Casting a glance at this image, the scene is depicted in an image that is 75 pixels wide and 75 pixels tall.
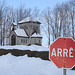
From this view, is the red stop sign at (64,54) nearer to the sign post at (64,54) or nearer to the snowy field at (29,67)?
the sign post at (64,54)

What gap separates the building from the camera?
41.0 m

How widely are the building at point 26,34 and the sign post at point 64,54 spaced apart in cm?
3788

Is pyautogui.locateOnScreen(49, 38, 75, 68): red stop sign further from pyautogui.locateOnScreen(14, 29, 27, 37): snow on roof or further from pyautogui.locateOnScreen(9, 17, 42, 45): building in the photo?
pyautogui.locateOnScreen(14, 29, 27, 37): snow on roof

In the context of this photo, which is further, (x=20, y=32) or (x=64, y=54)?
(x=20, y=32)

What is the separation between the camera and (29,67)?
11.2 meters

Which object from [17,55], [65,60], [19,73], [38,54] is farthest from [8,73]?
[65,60]

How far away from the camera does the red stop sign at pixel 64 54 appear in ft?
8.91

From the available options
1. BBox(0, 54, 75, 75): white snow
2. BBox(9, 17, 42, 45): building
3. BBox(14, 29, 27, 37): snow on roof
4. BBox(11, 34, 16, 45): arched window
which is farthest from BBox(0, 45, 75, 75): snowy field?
BBox(11, 34, 16, 45): arched window

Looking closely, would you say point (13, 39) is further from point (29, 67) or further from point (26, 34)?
point (29, 67)

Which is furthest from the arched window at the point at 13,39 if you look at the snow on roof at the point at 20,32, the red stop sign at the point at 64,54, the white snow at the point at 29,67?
the red stop sign at the point at 64,54

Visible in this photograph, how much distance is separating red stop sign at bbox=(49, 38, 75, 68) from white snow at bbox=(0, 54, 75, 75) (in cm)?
703

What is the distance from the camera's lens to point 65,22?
135ft

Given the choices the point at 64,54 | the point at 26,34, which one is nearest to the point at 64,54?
the point at 64,54

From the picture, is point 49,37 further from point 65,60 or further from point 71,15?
point 65,60
